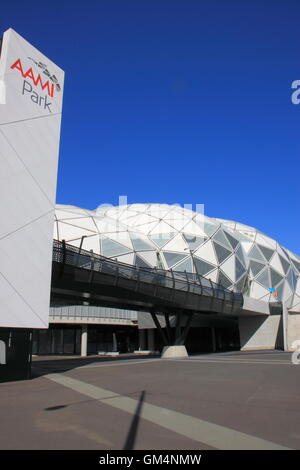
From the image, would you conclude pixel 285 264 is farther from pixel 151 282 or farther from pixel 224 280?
pixel 151 282

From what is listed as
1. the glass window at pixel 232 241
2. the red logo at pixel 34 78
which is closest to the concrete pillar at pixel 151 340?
the glass window at pixel 232 241

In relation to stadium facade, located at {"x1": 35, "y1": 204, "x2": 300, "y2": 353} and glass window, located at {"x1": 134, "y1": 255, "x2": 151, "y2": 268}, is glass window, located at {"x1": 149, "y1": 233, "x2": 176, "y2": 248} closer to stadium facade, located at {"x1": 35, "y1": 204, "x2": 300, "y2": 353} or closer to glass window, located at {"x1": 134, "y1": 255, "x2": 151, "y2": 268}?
stadium facade, located at {"x1": 35, "y1": 204, "x2": 300, "y2": 353}

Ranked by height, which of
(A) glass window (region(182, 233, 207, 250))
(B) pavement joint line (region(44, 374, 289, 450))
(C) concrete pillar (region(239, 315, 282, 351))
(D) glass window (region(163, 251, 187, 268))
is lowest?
(C) concrete pillar (region(239, 315, 282, 351))

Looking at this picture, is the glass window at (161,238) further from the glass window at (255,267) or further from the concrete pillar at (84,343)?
the glass window at (255,267)

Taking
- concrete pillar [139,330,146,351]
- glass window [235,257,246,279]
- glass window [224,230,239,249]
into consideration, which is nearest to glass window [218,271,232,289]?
glass window [235,257,246,279]

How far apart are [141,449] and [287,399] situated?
5.25 metres

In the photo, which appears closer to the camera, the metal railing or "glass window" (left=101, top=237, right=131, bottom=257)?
the metal railing

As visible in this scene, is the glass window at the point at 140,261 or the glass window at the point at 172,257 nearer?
the glass window at the point at 140,261

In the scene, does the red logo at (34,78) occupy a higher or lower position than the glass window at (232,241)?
higher

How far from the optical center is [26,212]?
14.7 meters

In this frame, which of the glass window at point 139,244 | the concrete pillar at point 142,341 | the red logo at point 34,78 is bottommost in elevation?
the concrete pillar at point 142,341

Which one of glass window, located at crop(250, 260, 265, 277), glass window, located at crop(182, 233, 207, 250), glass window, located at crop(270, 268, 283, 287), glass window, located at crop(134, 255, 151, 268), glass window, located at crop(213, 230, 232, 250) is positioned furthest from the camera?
glass window, located at crop(270, 268, 283, 287)

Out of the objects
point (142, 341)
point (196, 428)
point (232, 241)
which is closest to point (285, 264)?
point (232, 241)
